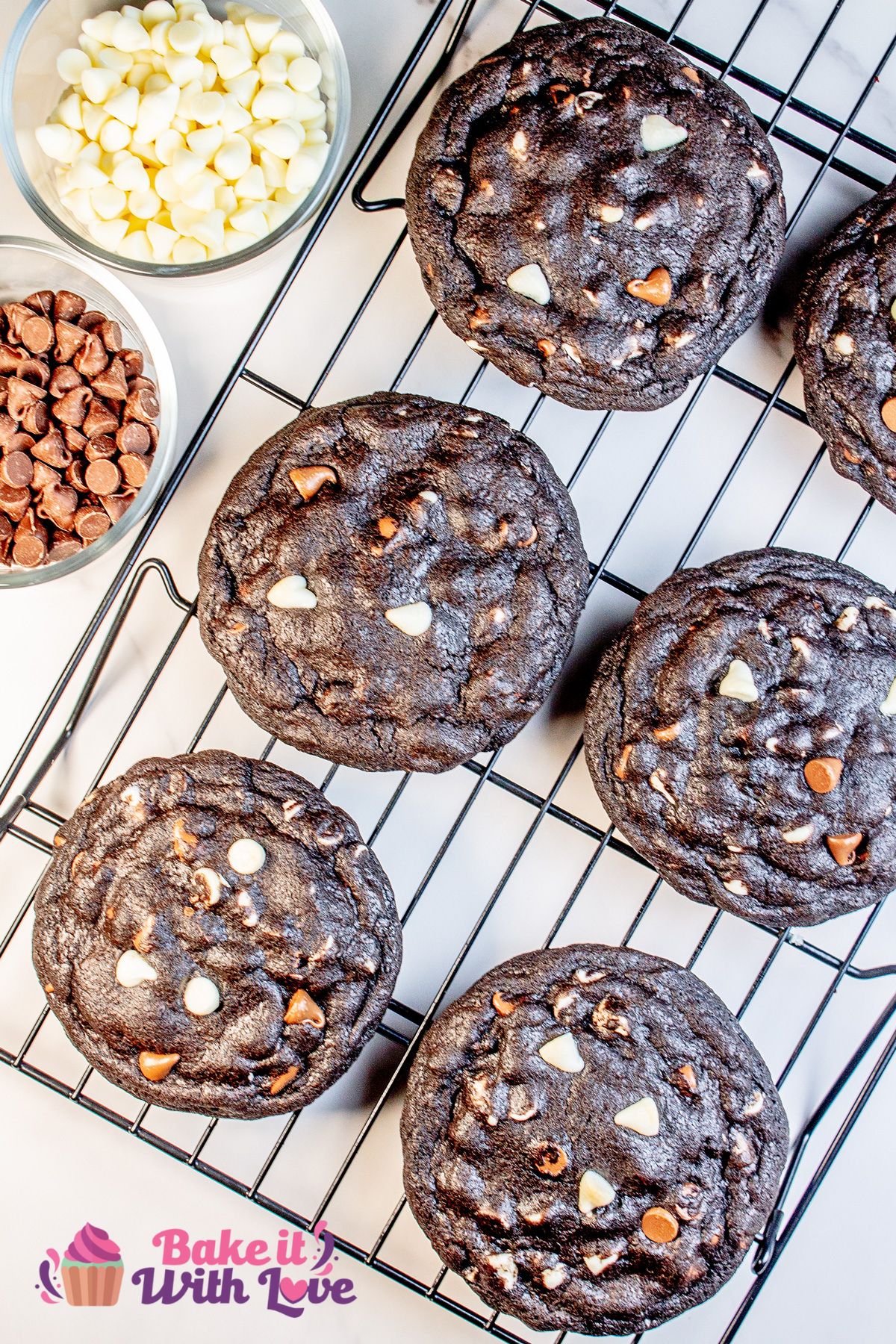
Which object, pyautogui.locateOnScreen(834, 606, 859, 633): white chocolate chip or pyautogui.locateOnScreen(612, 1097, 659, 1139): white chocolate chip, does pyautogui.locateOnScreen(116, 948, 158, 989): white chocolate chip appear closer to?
pyautogui.locateOnScreen(612, 1097, 659, 1139): white chocolate chip

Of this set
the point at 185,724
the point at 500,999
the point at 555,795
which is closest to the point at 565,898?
the point at 555,795

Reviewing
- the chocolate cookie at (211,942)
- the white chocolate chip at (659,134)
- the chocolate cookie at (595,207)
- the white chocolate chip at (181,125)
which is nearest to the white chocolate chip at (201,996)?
the chocolate cookie at (211,942)

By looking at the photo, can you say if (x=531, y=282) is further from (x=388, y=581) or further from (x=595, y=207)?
(x=388, y=581)

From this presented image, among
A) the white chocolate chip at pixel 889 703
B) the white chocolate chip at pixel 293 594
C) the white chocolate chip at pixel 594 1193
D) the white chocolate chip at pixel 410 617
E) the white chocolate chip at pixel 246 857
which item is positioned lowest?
the white chocolate chip at pixel 594 1193

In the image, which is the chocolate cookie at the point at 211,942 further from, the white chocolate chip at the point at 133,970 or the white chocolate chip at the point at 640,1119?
the white chocolate chip at the point at 640,1119

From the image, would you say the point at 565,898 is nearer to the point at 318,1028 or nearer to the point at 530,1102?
the point at 530,1102
